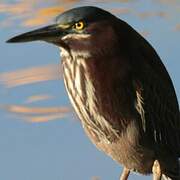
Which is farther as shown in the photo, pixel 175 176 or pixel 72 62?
pixel 175 176

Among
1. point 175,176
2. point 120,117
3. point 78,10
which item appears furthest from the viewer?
point 175,176

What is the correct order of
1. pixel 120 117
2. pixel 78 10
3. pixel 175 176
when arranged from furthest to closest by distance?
pixel 175 176, pixel 120 117, pixel 78 10

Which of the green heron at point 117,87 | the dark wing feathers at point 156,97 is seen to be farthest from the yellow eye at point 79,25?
the dark wing feathers at point 156,97

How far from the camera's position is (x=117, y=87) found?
3.54 m

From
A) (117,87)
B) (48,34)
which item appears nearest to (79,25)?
(48,34)

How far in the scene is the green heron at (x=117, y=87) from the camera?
343cm

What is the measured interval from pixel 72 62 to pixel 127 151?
46cm

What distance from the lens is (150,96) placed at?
3.66m

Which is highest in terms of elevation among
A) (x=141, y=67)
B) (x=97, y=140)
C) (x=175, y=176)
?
(x=141, y=67)

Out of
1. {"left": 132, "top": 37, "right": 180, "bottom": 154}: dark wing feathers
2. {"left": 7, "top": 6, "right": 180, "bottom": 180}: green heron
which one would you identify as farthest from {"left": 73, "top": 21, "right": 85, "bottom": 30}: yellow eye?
{"left": 132, "top": 37, "right": 180, "bottom": 154}: dark wing feathers

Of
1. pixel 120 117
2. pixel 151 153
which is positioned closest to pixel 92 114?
pixel 120 117

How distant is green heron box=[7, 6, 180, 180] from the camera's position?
343 centimetres

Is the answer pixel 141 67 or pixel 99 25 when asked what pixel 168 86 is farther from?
pixel 99 25

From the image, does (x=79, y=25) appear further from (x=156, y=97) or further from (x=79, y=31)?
(x=156, y=97)
